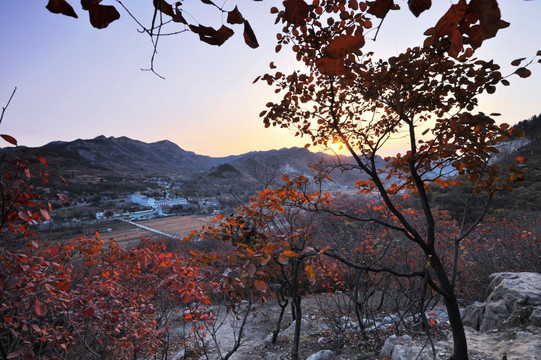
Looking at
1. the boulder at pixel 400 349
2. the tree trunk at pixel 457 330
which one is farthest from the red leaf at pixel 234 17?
the boulder at pixel 400 349

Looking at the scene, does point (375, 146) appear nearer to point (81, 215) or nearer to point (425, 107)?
point (425, 107)

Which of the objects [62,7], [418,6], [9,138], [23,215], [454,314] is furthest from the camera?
[454,314]

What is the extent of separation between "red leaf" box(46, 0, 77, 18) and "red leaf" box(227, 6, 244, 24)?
0.59 metres

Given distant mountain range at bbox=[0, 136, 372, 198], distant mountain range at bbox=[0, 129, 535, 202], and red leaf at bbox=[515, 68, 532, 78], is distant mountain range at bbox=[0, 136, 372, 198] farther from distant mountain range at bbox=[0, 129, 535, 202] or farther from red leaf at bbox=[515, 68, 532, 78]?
red leaf at bbox=[515, 68, 532, 78]

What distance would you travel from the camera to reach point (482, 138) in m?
2.49

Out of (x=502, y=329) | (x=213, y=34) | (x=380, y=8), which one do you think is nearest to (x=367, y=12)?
(x=380, y=8)

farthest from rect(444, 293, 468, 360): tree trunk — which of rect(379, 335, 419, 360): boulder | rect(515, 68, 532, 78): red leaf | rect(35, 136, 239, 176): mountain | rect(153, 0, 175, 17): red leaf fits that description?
rect(35, 136, 239, 176): mountain

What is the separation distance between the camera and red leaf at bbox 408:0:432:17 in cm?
104

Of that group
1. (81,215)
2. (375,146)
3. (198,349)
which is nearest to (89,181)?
(81,215)

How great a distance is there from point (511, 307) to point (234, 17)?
265 inches

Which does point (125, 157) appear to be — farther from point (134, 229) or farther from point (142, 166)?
point (134, 229)

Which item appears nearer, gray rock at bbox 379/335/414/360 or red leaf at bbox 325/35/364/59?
red leaf at bbox 325/35/364/59

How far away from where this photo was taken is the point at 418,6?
107cm

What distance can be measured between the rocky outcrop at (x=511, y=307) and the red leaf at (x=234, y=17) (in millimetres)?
6160
